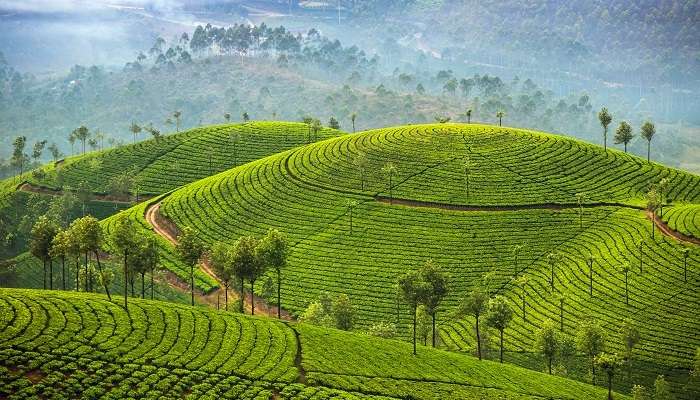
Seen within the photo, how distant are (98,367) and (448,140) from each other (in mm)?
93948

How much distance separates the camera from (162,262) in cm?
11019

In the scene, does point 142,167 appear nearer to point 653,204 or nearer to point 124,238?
point 124,238

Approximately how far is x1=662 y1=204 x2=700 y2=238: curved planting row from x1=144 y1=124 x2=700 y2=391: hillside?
3093 millimetres

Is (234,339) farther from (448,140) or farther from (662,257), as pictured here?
(448,140)

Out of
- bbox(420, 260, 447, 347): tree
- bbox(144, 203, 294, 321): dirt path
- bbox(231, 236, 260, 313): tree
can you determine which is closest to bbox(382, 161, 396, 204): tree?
bbox(144, 203, 294, 321): dirt path

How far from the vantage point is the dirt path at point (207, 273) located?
3861 inches

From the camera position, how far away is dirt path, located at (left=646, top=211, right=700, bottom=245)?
10188cm

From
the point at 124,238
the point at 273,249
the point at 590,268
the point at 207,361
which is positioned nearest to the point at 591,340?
the point at 590,268

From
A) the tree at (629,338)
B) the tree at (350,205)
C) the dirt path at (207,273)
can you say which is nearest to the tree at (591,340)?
the tree at (629,338)

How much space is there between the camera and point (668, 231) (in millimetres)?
105500

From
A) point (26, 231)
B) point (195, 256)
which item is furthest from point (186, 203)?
point (195, 256)

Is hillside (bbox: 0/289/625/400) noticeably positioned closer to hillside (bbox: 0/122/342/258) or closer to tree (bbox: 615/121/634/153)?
tree (bbox: 615/121/634/153)

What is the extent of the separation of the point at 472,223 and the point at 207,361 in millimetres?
61586

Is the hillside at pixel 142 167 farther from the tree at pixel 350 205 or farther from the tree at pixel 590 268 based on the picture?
the tree at pixel 590 268
